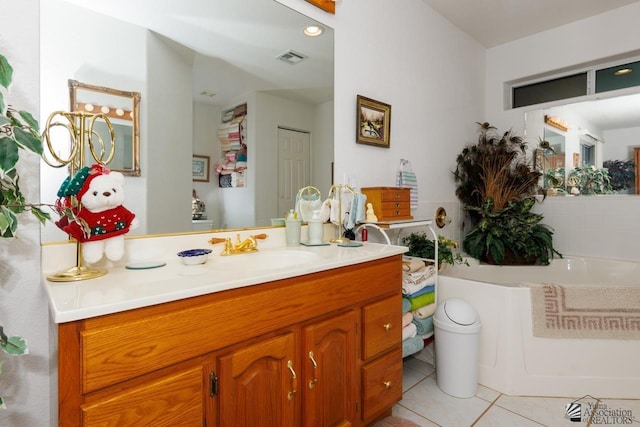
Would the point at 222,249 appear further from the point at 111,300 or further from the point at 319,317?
the point at 111,300

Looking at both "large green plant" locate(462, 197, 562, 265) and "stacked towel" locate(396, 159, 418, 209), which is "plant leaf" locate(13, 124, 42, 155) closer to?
"stacked towel" locate(396, 159, 418, 209)

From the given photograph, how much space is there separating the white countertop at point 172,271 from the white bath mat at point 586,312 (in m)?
0.95

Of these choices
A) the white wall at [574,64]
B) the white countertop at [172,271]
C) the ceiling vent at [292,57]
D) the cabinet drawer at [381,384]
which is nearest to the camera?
the white countertop at [172,271]

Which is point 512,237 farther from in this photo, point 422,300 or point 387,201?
point 387,201

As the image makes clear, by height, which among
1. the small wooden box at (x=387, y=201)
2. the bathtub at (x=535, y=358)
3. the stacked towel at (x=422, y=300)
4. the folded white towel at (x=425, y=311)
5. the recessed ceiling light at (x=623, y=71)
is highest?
the recessed ceiling light at (x=623, y=71)

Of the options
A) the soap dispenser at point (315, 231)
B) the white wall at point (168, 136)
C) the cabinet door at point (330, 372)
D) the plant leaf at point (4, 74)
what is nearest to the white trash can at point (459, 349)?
the cabinet door at point (330, 372)

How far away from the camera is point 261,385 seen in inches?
41.4

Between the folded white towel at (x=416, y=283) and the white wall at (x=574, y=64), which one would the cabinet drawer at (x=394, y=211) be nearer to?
the folded white towel at (x=416, y=283)

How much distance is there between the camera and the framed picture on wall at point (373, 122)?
6.77 ft

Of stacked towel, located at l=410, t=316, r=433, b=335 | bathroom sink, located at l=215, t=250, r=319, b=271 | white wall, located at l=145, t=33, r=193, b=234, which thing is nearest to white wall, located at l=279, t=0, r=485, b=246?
bathroom sink, located at l=215, t=250, r=319, b=271

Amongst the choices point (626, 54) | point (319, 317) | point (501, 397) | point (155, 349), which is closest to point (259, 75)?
point (319, 317)

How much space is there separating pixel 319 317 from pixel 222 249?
0.57 m

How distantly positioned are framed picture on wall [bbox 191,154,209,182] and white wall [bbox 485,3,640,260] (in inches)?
117

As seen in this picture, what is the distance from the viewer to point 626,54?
266 cm
